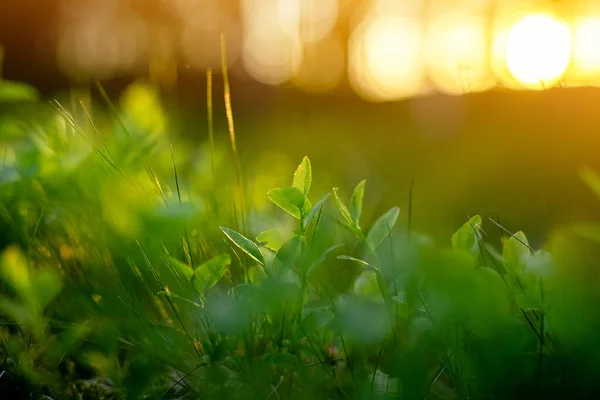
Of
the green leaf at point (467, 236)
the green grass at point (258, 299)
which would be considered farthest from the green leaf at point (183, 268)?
the green leaf at point (467, 236)

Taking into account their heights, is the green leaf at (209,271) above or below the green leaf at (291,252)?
below

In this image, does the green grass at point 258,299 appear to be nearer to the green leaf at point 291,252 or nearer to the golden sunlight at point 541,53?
the green leaf at point 291,252

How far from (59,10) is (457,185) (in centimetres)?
508

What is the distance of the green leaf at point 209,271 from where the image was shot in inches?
22.7

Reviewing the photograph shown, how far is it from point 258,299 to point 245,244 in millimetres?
68

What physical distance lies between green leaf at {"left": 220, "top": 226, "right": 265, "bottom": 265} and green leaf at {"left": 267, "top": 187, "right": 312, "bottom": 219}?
5 centimetres

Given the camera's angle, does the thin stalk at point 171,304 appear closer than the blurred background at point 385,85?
Yes

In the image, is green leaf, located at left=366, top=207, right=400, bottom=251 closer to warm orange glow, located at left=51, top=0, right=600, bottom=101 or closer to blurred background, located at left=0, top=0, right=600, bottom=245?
blurred background, located at left=0, top=0, right=600, bottom=245

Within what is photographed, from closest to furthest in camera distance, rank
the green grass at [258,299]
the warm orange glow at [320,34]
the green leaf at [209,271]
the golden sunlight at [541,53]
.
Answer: the green grass at [258,299] < the green leaf at [209,271] < the golden sunlight at [541,53] < the warm orange glow at [320,34]

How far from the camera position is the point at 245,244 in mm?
588

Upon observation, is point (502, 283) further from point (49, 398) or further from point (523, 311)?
point (49, 398)

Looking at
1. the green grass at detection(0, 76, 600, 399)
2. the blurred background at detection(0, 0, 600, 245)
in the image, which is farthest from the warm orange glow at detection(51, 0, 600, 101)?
the green grass at detection(0, 76, 600, 399)

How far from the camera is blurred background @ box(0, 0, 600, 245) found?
1.83 metres

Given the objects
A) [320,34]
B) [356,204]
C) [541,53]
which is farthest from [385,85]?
[356,204]
